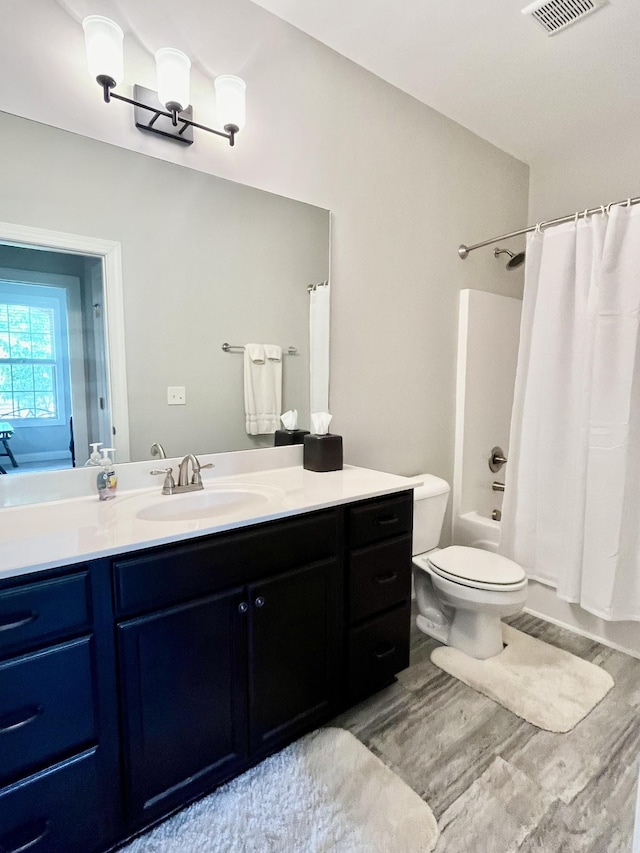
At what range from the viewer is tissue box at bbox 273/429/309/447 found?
193 centimetres

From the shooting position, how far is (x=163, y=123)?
152 centimetres

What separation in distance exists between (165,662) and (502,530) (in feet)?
6.13

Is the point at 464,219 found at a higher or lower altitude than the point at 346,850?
higher

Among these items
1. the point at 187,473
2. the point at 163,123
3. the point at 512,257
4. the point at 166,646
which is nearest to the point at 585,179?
the point at 512,257

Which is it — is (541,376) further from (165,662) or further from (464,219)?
(165,662)

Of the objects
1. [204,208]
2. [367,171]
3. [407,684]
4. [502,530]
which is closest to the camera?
[204,208]

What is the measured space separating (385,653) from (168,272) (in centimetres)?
161

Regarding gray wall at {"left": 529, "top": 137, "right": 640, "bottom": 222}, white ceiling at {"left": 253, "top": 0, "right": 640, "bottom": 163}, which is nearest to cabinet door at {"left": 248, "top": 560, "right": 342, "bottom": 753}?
white ceiling at {"left": 253, "top": 0, "right": 640, "bottom": 163}

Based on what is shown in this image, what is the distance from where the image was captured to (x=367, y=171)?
2084 mm

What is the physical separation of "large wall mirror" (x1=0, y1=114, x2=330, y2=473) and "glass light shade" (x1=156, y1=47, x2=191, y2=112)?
0.62 feet

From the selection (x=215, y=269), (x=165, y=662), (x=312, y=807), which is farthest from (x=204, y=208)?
(x=312, y=807)

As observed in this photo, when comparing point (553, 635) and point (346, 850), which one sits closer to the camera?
point (346, 850)

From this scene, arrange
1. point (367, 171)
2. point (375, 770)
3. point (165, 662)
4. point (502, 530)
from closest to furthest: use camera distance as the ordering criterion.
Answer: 1. point (165, 662)
2. point (375, 770)
3. point (367, 171)
4. point (502, 530)

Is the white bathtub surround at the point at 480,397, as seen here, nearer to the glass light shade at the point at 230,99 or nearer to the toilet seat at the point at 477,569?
the toilet seat at the point at 477,569
